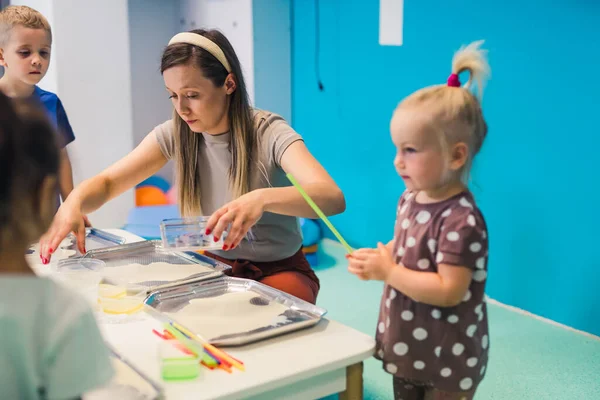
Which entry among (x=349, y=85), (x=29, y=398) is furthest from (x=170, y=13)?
(x=29, y=398)

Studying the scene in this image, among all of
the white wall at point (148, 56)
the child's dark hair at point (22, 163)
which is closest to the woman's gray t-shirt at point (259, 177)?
the child's dark hair at point (22, 163)

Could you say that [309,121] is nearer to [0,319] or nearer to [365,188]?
[365,188]

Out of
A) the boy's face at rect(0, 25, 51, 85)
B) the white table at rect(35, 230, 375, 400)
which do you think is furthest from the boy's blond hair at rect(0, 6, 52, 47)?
the white table at rect(35, 230, 375, 400)

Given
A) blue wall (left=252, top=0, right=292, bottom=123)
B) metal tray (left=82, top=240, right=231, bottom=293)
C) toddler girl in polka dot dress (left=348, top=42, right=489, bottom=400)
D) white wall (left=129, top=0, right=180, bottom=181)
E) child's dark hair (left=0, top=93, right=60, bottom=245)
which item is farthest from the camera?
white wall (left=129, top=0, right=180, bottom=181)

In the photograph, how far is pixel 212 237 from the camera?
1.30 m

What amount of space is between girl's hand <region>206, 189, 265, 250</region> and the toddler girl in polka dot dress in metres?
0.29

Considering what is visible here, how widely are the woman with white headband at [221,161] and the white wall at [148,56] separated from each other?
2450 millimetres

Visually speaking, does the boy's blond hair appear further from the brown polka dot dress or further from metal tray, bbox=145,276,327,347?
the brown polka dot dress

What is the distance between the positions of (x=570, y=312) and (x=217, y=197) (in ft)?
4.55

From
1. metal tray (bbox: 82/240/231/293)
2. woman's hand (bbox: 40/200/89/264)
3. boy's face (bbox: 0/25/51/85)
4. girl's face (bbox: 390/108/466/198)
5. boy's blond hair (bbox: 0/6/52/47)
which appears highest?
boy's blond hair (bbox: 0/6/52/47)

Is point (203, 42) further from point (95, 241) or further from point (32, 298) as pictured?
point (32, 298)

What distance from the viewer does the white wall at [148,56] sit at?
3.98 meters

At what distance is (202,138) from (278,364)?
34.7 inches

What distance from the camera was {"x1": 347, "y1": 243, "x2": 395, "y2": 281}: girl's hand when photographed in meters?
0.98
